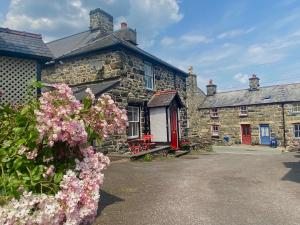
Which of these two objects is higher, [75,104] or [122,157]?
[75,104]

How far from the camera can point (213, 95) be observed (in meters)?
35.8

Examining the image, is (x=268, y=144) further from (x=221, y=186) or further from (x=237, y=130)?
(x=221, y=186)

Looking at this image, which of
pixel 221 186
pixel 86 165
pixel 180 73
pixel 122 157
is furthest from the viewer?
pixel 180 73

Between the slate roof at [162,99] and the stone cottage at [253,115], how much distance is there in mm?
15124

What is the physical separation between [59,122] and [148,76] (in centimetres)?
1579

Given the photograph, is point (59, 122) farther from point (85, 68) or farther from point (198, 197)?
point (85, 68)

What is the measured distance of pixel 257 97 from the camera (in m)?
30.8

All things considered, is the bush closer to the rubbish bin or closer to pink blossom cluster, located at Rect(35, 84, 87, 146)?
pink blossom cluster, located at Rect(35, 84, 87, 146)

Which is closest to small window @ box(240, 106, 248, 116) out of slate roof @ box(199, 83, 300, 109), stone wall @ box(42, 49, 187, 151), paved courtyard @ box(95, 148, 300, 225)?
slate roof @ box(199, 83, 300, 109)

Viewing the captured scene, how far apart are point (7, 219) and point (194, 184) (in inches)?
287

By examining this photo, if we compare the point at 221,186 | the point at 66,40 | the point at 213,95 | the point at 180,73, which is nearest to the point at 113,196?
the point at 221,186

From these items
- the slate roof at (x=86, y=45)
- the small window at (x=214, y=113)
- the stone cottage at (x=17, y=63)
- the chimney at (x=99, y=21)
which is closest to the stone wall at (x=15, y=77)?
the stone cottage at (x=17, y=63)

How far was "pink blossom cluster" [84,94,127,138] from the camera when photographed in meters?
2.98

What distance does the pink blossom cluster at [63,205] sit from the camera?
2236 mm
